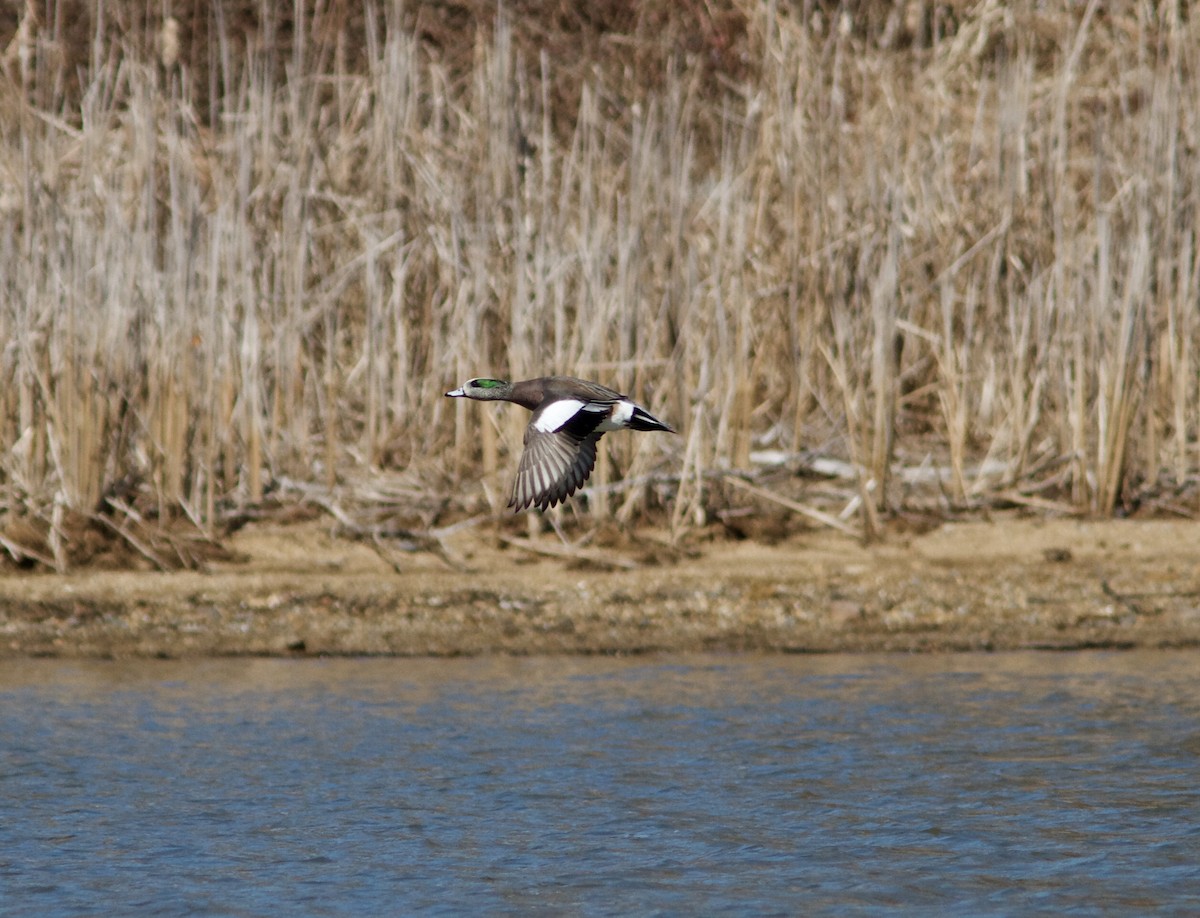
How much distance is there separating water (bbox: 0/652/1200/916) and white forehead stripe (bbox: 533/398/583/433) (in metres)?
1.13

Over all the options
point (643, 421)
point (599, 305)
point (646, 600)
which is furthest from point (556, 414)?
point (599, 305)

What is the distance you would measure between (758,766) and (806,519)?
3.01 m

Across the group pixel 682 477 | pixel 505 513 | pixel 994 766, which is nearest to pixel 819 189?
pixel 682 477

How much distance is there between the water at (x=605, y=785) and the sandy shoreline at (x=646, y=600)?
192 mm

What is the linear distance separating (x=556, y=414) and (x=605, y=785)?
3.94ft

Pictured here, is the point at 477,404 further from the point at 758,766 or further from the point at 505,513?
the point at 758,766

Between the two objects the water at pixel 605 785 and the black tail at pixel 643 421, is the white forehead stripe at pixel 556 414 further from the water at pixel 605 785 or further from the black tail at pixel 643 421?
the water at pixel 605 785

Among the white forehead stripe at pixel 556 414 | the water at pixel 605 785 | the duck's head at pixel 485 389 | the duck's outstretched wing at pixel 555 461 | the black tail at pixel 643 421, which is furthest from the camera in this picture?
the duck's head at pixel 485 389

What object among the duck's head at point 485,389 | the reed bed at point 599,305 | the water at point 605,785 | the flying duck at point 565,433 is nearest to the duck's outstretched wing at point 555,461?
the flying duck at point 565,433

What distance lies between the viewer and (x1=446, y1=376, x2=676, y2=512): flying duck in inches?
198

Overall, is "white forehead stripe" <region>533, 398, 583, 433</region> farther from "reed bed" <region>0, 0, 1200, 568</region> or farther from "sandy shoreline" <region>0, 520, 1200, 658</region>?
"reed bed" <region>0, 0, 1200, 568</region>

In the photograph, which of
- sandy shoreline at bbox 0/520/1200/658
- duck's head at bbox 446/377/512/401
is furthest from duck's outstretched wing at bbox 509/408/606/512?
sandy shoreline at bbox 0/520/1200/658

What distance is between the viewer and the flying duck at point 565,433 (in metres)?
5.02

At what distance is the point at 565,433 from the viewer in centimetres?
530
